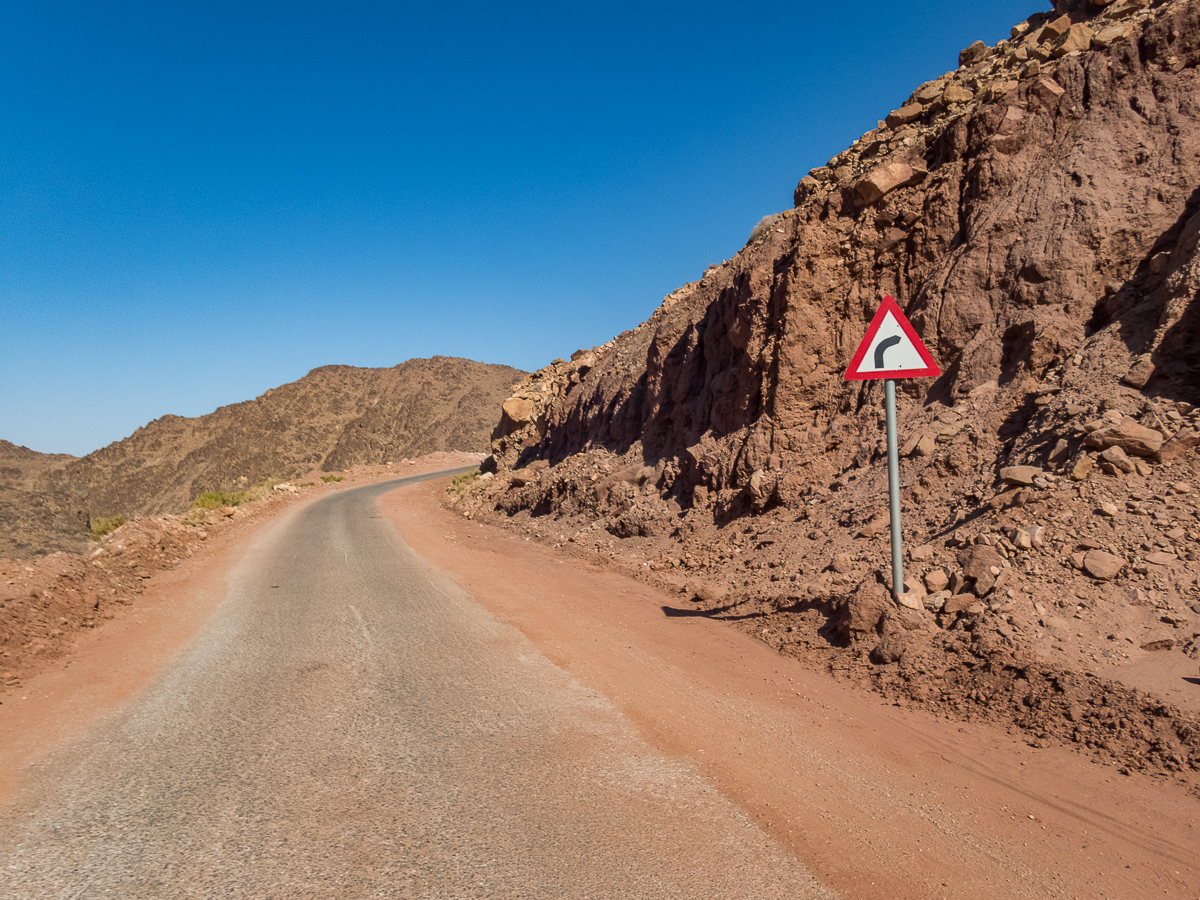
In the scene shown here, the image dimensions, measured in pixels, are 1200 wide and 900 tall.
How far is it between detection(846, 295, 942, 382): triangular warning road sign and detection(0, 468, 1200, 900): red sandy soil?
9.27 feet

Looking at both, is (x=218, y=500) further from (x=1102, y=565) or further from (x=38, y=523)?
(x=1102, y=565)

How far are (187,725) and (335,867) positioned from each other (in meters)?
2.48

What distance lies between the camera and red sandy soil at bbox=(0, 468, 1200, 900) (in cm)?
298

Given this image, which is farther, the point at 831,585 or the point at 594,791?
the point at 831,585

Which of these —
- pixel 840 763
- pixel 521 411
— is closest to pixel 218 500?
pixel 521 411

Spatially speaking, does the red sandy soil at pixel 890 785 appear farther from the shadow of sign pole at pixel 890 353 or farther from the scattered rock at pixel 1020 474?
the scattered rock at pixel 1020 474

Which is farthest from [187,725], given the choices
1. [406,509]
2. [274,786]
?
[406,509]

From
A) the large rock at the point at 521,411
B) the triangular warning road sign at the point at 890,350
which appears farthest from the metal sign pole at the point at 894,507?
the large rock at the point at 521,411

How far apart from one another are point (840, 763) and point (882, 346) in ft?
12.4

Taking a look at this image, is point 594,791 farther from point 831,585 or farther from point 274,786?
point 831,585

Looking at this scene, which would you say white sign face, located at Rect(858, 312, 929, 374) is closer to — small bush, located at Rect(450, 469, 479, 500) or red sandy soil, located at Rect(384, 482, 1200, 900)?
red sandy soil, located at Rect(384, 482, 1200, 900)

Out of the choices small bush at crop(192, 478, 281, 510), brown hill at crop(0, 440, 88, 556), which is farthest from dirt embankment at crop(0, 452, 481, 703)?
small bush at crop(192, 478, 281, 510)

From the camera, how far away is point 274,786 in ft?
12.4

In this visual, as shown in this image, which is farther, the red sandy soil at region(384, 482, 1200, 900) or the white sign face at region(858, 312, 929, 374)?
the white sign face at region(858, 312, 929, 374)
